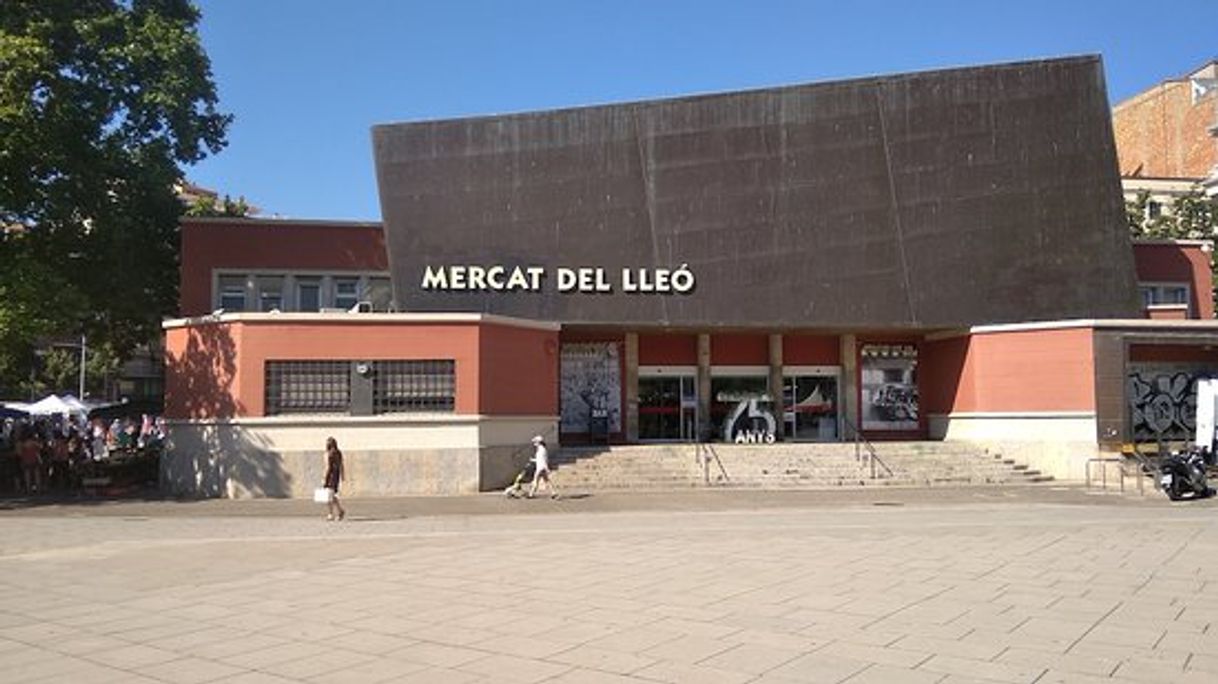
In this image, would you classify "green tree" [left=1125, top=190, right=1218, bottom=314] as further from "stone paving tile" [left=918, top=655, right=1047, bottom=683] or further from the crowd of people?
"stone paving tile" [left=918, top=655, right=1047, bottom=683]

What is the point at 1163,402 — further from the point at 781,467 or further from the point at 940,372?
the point at 781,467

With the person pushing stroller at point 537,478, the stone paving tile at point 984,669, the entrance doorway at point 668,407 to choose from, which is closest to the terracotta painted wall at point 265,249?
the entrance doorway at point 668,407

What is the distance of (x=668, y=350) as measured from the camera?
35.5 metres

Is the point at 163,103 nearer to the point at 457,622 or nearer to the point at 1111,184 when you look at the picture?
the point at 457,622

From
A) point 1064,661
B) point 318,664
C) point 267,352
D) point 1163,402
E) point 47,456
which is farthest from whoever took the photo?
point 1163,402

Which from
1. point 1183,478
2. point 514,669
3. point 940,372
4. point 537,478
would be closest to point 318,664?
point 514,669

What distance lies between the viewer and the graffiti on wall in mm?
31047

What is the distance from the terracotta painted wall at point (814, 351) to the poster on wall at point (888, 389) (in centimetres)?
101

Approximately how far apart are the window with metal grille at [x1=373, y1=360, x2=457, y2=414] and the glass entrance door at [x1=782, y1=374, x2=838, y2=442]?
13.9 m

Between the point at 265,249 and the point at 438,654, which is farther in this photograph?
the point at 265,249

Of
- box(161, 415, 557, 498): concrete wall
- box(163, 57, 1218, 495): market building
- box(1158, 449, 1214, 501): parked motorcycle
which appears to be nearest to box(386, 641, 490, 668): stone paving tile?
box(161, 415, 557, 498): concrete wall

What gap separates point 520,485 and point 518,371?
418cm

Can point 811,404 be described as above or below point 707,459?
above

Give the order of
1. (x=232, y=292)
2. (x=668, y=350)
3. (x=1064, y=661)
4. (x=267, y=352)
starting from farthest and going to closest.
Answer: (x=668, y=350) < (x=232, y=292) < (x=267, y=352) < (x=1064, y=661)
